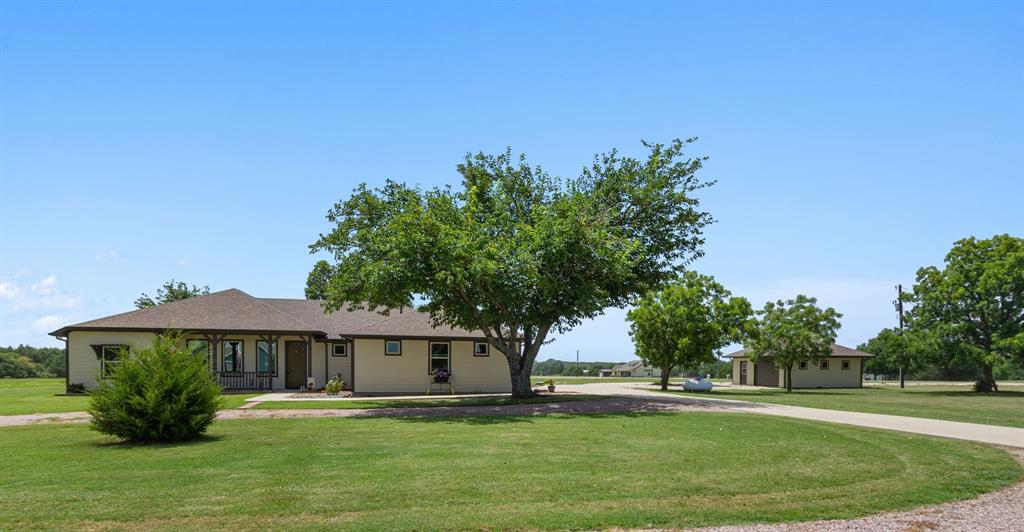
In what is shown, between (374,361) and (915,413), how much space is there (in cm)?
2124

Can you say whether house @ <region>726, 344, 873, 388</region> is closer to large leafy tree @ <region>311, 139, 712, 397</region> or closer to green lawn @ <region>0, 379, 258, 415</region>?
large leafy tree @ <region>311, 139, 712, 397</region>

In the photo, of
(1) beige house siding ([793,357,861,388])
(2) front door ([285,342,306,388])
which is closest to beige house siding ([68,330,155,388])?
(2) front door ([285,342,306,388])

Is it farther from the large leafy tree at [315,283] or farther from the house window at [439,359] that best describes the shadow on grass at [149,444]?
the large leafy tree at [315,283]

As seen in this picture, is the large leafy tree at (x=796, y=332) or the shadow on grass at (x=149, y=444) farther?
the large leafy tree at (x=796, y=332)

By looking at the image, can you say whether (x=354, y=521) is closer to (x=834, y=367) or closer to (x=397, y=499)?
(x=397, y=499)

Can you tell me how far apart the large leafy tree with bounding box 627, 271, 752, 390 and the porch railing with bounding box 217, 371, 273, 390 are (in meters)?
19.0

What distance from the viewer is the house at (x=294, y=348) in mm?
→ 30812

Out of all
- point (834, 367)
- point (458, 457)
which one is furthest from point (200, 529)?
point (834, 367)

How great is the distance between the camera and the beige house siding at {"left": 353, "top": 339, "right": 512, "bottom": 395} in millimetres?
32000

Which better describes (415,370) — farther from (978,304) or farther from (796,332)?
(978,304)

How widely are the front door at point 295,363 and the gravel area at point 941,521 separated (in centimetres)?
2953

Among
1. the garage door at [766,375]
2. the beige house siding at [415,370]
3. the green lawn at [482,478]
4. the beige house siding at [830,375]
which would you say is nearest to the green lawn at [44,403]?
the beige house siding at [415,370]

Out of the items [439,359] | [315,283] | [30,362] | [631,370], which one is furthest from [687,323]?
[30,362]

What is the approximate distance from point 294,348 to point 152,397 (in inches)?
836
